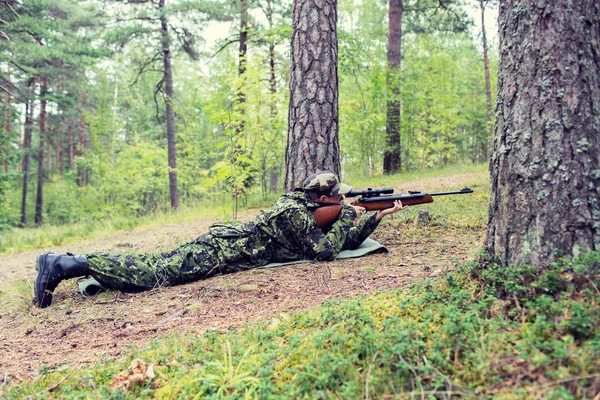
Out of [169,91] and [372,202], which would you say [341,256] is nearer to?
[372,202]

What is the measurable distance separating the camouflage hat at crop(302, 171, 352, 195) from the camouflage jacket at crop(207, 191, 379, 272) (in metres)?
0.14

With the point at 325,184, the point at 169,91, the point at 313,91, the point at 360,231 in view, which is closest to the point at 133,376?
the point at 325,184

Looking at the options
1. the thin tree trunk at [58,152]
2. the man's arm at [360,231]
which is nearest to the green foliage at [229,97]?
the thin tree trunk at [58,152]

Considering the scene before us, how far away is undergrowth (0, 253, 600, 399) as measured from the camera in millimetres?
1734

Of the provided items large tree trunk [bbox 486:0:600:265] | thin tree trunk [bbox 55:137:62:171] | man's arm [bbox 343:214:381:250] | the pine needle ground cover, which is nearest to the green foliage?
thin tree trunk [bbox 55:137:62:171]

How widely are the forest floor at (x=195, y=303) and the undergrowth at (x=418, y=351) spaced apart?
36 cm

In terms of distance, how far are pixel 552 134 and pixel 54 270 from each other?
422 centimetres

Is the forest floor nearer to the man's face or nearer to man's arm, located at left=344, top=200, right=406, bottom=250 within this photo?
man's arm, located at left=344, top=200, right=406, bottom=250

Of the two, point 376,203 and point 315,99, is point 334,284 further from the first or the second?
point 315,99

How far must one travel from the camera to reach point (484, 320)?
208 centimetres

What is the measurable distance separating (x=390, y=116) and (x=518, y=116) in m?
10.6

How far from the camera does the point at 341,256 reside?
4547mm

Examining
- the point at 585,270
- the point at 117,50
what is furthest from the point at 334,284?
the point at 117,50

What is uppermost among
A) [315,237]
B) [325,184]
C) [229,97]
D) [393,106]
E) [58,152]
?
[58,152]
